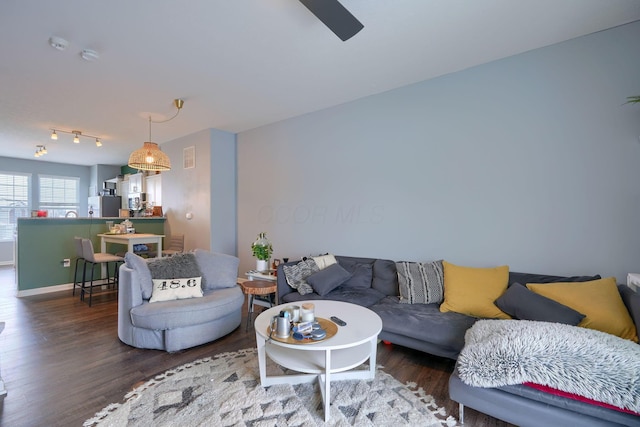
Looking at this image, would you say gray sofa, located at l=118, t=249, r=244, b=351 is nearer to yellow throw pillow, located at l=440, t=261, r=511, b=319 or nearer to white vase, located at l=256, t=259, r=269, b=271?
white vase, located at l=256, t=259, r=269, b=271

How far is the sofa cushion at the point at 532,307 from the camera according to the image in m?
1.97

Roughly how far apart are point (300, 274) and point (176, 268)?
4.29ft

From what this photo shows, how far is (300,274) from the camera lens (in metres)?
3.25

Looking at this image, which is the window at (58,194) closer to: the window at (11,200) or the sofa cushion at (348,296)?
the window at (11,200)

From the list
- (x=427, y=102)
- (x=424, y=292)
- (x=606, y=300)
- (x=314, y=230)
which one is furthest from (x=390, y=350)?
(x=427, y=102)

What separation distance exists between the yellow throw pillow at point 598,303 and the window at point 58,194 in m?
10.6

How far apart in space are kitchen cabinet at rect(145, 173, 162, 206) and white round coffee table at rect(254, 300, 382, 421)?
5120mm

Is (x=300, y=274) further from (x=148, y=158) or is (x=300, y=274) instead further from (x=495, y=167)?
(x=148, y=158)

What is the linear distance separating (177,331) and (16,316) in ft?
8.27

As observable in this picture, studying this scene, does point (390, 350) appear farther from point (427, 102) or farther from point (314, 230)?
point (427, 102)

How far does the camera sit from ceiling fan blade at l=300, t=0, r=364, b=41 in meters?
1.61

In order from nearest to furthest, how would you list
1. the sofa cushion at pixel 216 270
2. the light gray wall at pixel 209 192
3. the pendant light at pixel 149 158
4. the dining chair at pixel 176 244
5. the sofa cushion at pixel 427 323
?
the sofa cushion at pixel 427 323 < the sofa cushion at pixel 216 270 < the pendant light at pixel 149 158 < the light gray wall at pixel 209 192 < the dining chair at pixel 176 244

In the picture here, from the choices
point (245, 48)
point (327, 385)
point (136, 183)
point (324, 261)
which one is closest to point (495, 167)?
point (324, 261)

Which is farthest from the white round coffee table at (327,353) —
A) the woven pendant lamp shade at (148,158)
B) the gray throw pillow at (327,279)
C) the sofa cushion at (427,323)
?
the woven pendant lamp shade at (148,158)
